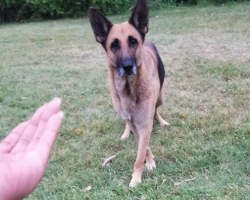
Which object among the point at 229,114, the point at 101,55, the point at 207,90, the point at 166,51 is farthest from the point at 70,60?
the point at 229,114

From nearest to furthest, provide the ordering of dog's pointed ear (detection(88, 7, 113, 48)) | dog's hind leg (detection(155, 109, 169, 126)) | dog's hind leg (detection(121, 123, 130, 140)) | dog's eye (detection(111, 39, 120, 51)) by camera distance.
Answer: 1. dog's eye (detection(111, 39, 120, 51))
2. dog's pointed ear (detection(88, 7, 113, 48))
3. dog's hind leg (detection(121, 123, 130, 140))
4. dog's hind leg (detection(155, 109, 169, 126))

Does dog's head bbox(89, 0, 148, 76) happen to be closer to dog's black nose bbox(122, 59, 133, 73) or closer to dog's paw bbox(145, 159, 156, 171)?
dog's black nose bbox(122, 59, 133, 73)

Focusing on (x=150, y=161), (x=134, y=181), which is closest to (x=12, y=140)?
(x=134, y=181)

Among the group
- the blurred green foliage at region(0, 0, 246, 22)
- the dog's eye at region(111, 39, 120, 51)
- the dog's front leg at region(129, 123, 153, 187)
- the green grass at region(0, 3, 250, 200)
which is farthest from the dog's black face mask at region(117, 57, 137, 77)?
the blurred green foliage at region(0, 0, 246, 22)

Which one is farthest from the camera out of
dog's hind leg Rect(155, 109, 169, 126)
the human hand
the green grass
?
dog's hind leg Rect(155, 109, 169, 126)

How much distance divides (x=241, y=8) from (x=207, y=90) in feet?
30.1

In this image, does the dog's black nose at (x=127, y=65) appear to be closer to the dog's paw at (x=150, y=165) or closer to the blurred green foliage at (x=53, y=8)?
the dog's paw at (x=150, y=165)

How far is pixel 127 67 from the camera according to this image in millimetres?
3709

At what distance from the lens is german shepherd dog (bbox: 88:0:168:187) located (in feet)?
12.3

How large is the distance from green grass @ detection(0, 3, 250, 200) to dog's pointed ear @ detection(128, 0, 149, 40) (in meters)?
1.16

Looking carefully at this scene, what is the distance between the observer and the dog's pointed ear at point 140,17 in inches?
153

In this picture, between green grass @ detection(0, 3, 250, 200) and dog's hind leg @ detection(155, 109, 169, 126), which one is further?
dog's hind leg @ detection(155, 109, 169, 126)

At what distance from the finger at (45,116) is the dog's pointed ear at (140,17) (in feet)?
7.01

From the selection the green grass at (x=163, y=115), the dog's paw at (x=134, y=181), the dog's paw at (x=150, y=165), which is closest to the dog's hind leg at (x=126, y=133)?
the green grass at (x=163, y=115)
